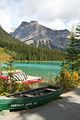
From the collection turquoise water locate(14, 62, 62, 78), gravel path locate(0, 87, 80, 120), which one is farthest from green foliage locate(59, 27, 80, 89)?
gravel path locate(0, 87, 80, 120)

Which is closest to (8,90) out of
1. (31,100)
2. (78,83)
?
(31,100)

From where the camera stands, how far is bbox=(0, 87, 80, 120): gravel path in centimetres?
1459

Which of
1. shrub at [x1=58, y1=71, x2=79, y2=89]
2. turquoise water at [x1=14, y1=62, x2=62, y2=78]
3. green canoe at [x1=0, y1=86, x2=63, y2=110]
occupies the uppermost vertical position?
shrub at [x1=58, y1=71, x2=79, y2=89]

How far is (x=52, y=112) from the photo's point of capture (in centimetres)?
1589

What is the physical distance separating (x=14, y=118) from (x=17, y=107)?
103cm

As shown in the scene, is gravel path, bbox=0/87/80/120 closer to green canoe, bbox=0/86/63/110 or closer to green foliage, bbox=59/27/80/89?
green canoe, bbox=0/86/63/110

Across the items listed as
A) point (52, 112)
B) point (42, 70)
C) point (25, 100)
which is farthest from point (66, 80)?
point (42, 70)

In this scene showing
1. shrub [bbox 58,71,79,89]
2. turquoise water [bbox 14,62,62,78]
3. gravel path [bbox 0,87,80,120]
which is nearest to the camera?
gravel path [bbox 0,87,80,120]

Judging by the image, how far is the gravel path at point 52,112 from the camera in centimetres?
1459

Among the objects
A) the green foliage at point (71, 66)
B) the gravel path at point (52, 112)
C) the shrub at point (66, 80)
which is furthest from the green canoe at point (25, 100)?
the green foliage at point (71, 66)

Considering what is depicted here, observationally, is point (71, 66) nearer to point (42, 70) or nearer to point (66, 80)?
point (66, 80)

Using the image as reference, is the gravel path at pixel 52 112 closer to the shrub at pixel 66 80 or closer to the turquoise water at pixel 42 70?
the shrub at pixel 66 80

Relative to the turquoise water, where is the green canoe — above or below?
above

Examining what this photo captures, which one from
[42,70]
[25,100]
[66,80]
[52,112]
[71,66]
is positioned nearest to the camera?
[25,100]
